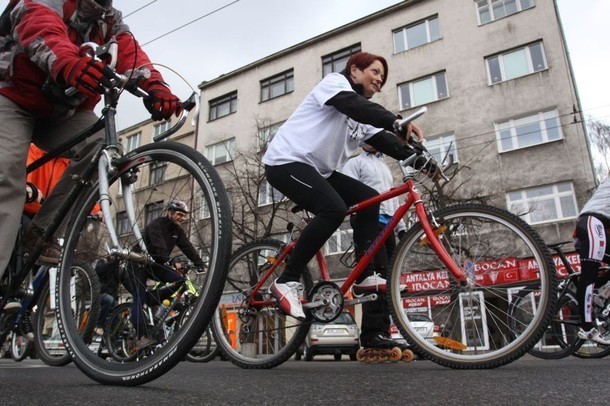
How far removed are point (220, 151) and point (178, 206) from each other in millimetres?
21999

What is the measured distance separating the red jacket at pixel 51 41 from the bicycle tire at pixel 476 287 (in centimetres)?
161

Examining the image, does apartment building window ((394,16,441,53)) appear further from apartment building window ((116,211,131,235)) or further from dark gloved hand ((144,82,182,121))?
apartment building window ((116,211,131,235))

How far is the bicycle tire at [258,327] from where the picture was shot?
3.14m

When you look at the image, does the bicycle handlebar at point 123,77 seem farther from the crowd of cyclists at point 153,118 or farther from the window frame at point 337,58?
the window frame at point 337,58

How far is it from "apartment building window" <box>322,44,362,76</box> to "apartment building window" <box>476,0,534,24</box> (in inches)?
207

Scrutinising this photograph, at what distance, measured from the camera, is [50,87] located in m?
2.11

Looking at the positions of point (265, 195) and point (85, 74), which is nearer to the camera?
point (85, 74)

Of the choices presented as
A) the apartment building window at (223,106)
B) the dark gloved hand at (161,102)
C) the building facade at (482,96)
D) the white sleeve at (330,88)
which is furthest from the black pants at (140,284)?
the apartment building window at (223,106)

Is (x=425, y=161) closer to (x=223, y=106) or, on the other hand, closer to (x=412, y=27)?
(x=412, y=27)

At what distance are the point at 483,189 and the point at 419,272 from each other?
564 inches

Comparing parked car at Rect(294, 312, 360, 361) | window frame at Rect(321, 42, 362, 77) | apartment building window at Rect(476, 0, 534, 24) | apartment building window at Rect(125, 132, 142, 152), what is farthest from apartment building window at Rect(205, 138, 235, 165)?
parked car at Rect(294, 312, 360, 361)

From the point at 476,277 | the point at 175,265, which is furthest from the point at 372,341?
the point at 175,265

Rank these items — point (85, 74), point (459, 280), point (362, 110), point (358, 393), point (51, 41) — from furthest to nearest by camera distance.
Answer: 1. point (362, 110)
2. point (459, 280)
3. point (51, 41)
4. point (85, 74)
5. point (358, 393)

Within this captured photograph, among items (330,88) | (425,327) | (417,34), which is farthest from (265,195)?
(425,327)
